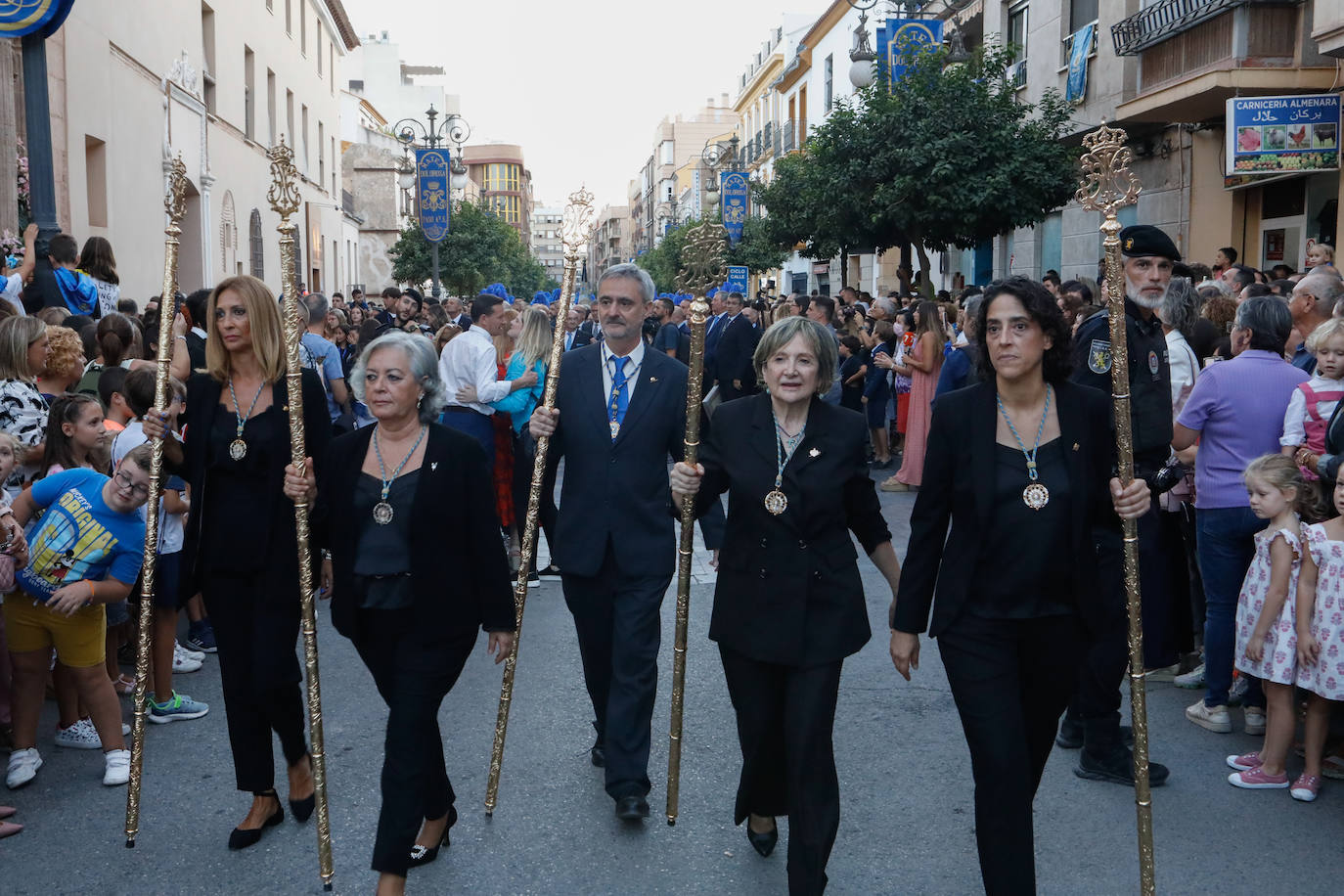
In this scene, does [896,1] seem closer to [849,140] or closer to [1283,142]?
[849,140]

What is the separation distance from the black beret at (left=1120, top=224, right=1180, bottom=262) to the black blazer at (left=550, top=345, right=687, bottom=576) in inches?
78.7

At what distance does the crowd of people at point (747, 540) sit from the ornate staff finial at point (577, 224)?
0.48 metres

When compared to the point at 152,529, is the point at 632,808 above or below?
below

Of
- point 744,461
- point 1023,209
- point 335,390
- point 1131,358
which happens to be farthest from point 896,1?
point 744,461

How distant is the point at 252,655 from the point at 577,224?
2389mm

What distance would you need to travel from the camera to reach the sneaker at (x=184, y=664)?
6.91 metres

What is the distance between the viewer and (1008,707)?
3.76 metres

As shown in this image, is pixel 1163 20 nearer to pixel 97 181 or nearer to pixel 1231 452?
pixel 1231 452

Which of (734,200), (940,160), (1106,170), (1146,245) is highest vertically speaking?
(734,200)

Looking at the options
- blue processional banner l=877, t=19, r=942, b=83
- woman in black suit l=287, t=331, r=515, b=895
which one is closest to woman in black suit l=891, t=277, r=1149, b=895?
woman in black suit l=287, t=331, r=515, b=895

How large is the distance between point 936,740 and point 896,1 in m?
16.0

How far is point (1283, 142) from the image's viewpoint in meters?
14.2

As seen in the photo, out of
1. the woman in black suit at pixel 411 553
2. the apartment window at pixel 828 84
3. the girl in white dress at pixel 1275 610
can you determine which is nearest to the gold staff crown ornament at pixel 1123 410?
the girl in white dress at pixel 1275 610

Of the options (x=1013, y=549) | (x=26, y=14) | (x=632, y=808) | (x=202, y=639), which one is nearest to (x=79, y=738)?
(x=202, y=639)
